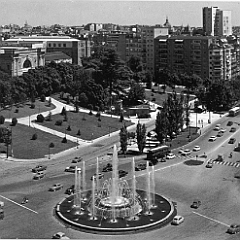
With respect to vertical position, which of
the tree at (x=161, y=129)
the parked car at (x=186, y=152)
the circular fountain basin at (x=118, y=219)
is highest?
the tree at (x=161, y=129)

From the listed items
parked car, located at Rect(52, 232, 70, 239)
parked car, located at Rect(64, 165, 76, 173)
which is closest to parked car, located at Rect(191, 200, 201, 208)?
parked car, located at Rect(52, 232, 70, 239)

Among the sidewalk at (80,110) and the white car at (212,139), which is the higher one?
the sidewalk at (80,110)

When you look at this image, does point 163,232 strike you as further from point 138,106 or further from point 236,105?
point 236,105

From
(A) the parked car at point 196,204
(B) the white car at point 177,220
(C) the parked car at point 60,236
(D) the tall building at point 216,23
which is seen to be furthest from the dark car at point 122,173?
(D) the tall building at point 216,23

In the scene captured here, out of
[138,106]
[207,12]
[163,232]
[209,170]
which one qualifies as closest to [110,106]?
[138,106]

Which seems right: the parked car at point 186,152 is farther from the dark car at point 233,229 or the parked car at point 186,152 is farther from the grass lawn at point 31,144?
the dark car at point 233,229
